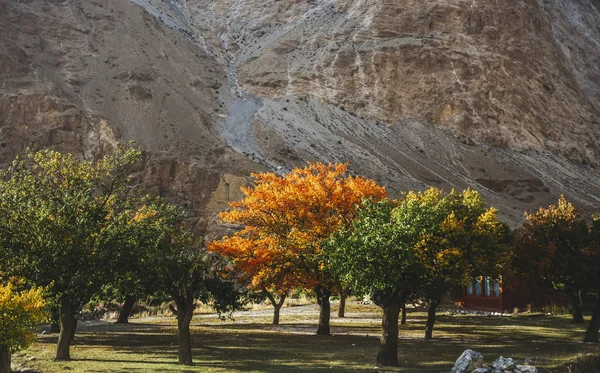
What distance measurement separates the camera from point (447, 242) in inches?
786

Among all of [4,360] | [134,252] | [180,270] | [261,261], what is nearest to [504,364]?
[180,270]

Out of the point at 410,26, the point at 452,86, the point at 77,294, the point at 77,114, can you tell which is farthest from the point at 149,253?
the point at 410,26

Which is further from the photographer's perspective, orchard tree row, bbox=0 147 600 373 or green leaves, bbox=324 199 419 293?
orchard tree row, bbox=0 147 600 373

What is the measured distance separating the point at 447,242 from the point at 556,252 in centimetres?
919

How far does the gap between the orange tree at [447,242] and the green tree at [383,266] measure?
0.39 metres

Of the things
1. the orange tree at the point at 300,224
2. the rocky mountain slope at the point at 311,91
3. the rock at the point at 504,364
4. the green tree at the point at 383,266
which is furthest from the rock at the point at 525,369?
the rocky mountain slope at the point at 311,91

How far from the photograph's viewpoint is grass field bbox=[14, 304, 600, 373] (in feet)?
58.6

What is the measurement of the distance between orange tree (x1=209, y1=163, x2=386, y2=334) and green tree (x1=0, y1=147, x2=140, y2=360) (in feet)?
28.7

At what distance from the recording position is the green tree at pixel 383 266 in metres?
17.5

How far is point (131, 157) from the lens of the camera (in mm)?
20391

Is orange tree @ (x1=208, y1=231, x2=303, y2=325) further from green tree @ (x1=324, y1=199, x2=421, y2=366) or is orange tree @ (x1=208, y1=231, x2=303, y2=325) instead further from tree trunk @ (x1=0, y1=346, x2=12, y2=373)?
tree trunk @ (x1=0, y1=346, x2=12, y2=373)

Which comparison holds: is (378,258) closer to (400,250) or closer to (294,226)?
(400,250)

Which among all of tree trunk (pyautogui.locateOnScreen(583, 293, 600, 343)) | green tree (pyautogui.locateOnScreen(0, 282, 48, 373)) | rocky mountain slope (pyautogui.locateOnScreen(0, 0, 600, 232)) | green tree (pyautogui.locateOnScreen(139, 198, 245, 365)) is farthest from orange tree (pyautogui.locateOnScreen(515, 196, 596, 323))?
rocky mountain slope (pyautogui.locateOnScreen(0, 0, 600, 232))

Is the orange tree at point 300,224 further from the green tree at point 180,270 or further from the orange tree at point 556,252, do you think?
the orange tree at point 556,252
